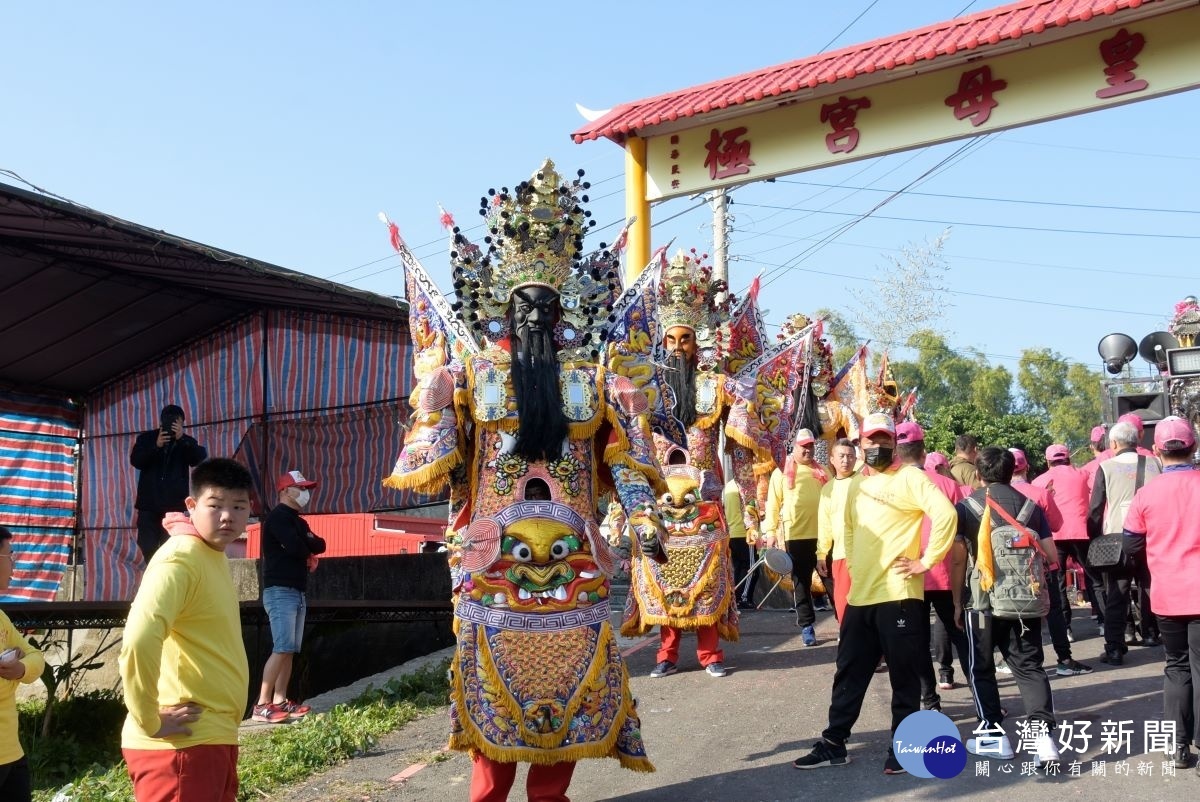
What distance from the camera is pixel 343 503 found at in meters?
12.1

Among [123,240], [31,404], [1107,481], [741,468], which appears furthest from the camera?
[31,404]

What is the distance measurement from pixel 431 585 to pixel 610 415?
713 cm

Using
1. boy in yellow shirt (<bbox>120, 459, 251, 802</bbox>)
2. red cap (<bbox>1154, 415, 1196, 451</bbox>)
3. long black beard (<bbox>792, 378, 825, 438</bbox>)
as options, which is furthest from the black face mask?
long black beard (<bbox>792, 378, 825, 438</bbox>)

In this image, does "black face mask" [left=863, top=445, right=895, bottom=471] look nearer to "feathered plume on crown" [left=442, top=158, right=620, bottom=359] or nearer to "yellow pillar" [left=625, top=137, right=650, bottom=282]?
"feathered plume on crown" [left=442, top=158, right=620, bottom=359]

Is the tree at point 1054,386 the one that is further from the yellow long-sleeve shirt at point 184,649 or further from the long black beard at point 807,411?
the yellow long-sleeve shirt at point 184,649

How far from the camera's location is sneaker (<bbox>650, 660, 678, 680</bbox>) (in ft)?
26.4

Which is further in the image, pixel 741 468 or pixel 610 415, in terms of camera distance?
pixel 741 468

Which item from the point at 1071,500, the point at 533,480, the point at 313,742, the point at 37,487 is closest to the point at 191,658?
the point at 533,480

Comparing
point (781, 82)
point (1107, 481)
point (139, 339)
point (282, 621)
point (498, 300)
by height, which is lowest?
point (282, 621)

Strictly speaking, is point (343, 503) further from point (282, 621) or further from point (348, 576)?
point (282, 621)

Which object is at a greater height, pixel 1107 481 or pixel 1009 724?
pixel 1107 481

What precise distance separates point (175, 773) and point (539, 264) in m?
2.81

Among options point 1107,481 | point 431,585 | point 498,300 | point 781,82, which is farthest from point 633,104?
point 498,300

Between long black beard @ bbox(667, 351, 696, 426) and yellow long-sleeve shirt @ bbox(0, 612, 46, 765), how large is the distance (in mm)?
5313
